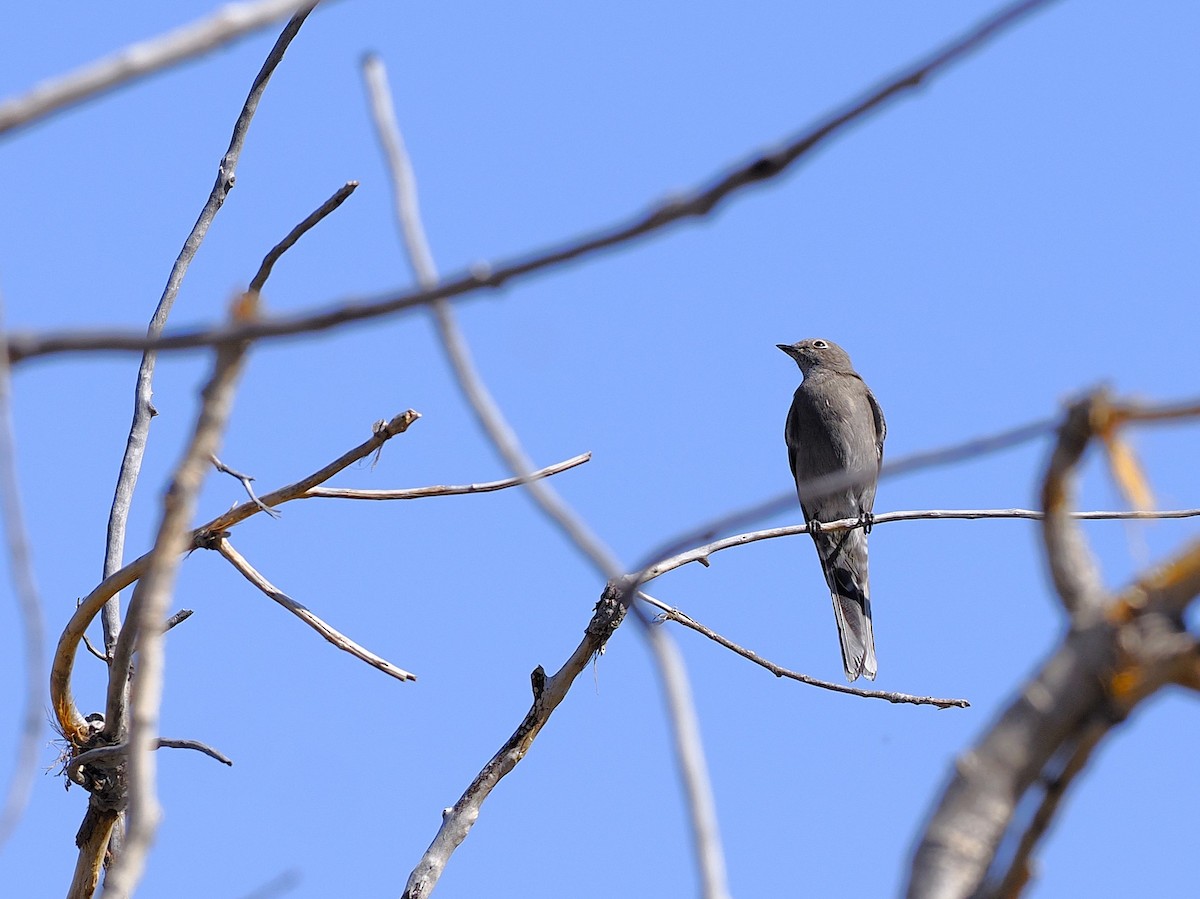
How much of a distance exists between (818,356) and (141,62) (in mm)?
10671

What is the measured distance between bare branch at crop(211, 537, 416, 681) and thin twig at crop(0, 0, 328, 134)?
8.15ft

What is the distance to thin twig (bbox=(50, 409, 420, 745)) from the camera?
336cm

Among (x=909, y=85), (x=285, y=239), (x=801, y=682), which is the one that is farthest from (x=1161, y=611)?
(x=801, y=682)

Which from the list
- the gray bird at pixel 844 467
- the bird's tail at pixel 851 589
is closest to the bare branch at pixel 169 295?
the gray bird at pixel 844 467

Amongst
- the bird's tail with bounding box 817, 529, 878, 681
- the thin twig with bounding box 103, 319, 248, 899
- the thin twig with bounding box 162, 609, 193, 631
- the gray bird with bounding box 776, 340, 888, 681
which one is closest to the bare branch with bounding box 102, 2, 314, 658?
the thin twig with bounding box 162, 609, 193, 631

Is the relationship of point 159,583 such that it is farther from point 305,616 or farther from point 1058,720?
point 305,616

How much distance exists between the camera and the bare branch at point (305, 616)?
11.6ft

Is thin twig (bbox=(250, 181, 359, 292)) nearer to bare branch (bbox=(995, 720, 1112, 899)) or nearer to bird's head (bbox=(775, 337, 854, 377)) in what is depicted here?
bare branch (bbox=(995, 720, 1112, 899))

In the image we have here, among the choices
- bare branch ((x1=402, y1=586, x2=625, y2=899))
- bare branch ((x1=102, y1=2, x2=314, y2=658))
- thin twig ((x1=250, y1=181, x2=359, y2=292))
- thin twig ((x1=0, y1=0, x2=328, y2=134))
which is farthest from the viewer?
bare branch ((x1=102, y1=2, x2=314, y2=658))

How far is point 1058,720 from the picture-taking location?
121 centimetres

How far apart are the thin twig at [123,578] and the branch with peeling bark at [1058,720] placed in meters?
2.25

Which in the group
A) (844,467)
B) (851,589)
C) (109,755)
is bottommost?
(109,755)

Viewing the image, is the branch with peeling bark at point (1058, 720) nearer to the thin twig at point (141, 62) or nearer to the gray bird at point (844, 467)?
the thin twig at point (141, 62)

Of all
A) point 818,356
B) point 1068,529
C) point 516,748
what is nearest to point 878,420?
point 818,356
